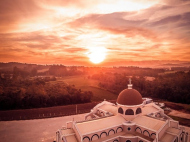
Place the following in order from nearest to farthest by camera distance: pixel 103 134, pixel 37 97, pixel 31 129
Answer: pixel 103 134
pixel 31 129
pixel 37 97

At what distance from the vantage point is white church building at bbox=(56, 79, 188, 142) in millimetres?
16494

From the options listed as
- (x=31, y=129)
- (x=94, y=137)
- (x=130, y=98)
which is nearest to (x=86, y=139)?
(x=94, y=137)

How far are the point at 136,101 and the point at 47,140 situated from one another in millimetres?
13127

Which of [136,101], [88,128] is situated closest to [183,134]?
[136,101]

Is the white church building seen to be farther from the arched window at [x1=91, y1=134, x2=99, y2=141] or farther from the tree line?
the tree line

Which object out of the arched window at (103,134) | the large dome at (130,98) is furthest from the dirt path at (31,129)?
the large dome at (130,98)

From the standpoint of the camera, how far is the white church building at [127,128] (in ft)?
54.1

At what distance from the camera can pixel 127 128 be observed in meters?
18.5

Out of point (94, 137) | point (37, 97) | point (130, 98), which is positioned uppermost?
point (130, 98)

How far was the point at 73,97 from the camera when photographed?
4009 centimetres

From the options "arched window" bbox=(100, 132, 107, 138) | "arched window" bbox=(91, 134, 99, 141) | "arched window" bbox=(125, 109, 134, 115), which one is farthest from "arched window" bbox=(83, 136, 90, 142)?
"arched window" bbox=(125, 109, 134, 115)

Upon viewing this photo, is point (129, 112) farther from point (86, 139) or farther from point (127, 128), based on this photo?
point (86, 139)

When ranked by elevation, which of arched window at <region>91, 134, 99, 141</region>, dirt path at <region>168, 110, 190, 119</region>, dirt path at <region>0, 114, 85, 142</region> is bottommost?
dirt path at <region>0, 114, 85, 142</region>

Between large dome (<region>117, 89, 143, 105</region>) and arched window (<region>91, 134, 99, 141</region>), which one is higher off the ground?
large dome (<region>117, 89, 143, 105</region>)
